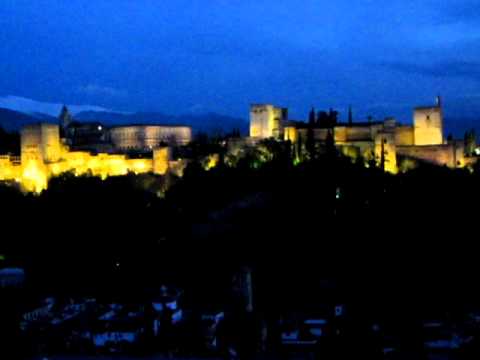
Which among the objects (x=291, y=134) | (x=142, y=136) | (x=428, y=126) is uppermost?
(x=142, y=136)

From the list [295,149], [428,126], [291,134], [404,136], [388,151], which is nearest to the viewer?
[388,151]

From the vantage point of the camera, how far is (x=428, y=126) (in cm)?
3912

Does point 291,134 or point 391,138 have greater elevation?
point 291,134

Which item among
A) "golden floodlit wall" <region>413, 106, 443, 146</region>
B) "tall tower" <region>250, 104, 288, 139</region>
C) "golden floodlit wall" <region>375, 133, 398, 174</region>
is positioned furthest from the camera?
"tall tower" <region>250, 104, 288, 139</region>

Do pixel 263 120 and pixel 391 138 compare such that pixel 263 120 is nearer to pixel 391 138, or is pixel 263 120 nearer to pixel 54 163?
pixel 391 138

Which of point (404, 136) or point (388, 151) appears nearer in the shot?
point (388, 151)

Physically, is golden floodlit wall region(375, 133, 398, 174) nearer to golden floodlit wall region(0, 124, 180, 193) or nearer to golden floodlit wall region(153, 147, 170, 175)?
golden floodlit wall region(0, 124, 180, 193)

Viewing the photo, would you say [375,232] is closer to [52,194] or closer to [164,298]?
[164,298]

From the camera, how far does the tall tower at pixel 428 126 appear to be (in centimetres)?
3891

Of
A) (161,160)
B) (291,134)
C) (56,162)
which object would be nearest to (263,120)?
(291,134)

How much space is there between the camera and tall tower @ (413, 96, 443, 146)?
38906mm

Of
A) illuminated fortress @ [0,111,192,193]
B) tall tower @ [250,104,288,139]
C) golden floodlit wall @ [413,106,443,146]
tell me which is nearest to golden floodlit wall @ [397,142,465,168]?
golden floodlit wall @ [413,106,443,146]

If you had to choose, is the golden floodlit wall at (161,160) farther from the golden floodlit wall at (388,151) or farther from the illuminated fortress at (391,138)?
the golden floodlit wall at (388,151)

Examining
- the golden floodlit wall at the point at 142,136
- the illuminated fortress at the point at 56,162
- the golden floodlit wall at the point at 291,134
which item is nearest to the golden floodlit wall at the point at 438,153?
the golden floodlit wall at the point at 291,134
